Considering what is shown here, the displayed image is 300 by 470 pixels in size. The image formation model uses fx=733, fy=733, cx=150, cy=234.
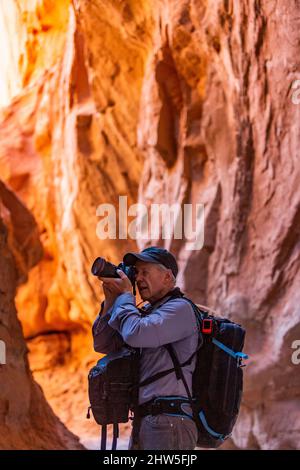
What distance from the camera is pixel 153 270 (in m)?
2.62

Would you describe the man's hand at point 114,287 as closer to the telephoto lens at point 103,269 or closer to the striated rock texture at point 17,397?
the telephoto lens at point 103,269

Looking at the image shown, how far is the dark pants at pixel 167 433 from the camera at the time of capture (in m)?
2.41

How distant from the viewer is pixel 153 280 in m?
2.62

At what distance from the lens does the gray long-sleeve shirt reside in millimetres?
2391

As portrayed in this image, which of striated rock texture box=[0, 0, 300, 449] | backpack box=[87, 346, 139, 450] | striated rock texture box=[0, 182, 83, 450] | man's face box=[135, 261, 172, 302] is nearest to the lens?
backpack box=[87, 346, 139, 450]

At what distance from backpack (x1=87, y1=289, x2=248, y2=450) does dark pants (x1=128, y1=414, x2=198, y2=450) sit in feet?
0.29

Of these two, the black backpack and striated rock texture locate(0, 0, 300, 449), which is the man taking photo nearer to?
the black backpack

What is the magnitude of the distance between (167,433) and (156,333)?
331mm

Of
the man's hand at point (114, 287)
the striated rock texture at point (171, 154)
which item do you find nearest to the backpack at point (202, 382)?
A: the man's hand at point (114, 287)

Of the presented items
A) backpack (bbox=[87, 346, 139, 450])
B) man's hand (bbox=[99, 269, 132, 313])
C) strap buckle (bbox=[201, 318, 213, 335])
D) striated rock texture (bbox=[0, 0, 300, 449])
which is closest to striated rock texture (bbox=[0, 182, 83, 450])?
striated rock texture (bbox=[0, 0, 300, 449])

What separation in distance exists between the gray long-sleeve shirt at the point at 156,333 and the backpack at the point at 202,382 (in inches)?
0.9

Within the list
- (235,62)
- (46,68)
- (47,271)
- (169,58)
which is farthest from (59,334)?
(235,62)

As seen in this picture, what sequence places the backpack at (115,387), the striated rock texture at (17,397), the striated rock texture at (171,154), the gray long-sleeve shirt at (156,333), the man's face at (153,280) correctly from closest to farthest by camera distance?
the gray long-sleeve shirt at (156,333) < the backpack at (115,387) < the man's face at (153,280) < the striated rock texture at (17,397) < the striated rock texture at (171,154)

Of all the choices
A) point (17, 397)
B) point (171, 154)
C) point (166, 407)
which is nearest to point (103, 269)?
point (166, 407)
